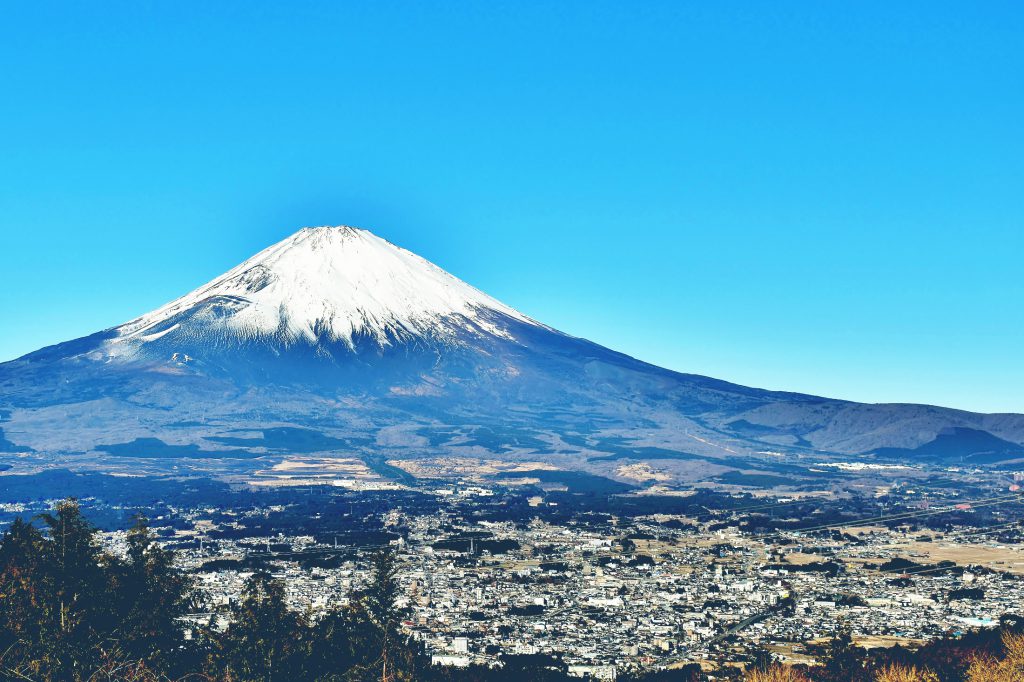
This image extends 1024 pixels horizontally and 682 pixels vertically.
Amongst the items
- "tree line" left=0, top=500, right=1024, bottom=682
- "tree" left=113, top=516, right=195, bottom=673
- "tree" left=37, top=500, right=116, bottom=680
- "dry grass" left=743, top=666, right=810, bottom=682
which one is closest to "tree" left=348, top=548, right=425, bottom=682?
"tree line" left=0, top=500, right=1024, bottom=682

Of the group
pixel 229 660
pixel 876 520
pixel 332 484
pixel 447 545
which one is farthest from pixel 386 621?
pixel 332 484

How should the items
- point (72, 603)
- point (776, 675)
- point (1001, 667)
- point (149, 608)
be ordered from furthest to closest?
point (149, 608), point (1001, 667), point (776, 675), point (72, 603)

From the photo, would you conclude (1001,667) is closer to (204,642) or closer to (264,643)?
(264,643)

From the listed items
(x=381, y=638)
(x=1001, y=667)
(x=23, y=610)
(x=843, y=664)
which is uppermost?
(x=23, y=610)

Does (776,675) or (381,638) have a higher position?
(381,638)

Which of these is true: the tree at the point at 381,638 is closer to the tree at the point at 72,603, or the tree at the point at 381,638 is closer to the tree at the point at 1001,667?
the tree at the point at 72,603

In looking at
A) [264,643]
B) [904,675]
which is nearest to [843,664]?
[904,675]

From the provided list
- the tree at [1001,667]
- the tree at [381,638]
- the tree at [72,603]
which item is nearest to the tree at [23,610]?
the tree at [72,603]

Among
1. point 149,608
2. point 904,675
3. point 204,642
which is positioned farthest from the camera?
point 204,642

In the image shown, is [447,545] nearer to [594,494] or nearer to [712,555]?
[712,555]

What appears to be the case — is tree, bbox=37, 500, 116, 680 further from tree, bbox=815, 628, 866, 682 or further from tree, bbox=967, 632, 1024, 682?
tree, bbox=967, 632, 1024, 682
